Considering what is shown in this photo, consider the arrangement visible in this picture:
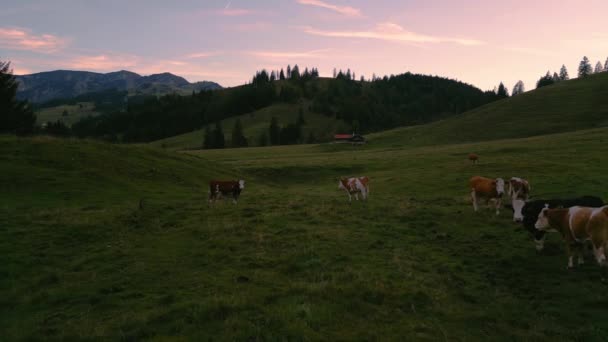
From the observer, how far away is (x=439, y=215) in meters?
19.8

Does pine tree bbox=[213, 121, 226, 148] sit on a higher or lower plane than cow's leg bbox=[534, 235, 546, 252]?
higher

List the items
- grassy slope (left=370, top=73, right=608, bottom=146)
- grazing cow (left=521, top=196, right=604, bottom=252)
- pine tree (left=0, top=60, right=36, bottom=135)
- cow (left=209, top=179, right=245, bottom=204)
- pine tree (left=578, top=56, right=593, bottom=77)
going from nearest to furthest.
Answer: grazing cow (left=521, top=196, right=604, bottom=252), cow (left=209, top=179, right=245, bottom=204), pine tree (left=0, top=60, right=36, bottom=135), grassy slope (left=370, top=73, right=608, bottom=146), pine tree (left=578, top=56, right=593, bottom=77)

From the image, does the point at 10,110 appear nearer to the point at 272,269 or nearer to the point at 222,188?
the point at 222,188

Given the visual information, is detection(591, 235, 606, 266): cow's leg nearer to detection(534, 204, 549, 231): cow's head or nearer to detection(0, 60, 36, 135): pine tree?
detection(534, 204, 549, 231): cow's head

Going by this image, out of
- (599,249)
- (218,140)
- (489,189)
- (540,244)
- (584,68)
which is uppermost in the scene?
(584,68)

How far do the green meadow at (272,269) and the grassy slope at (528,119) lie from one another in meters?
58.8

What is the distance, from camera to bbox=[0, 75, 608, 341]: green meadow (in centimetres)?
836

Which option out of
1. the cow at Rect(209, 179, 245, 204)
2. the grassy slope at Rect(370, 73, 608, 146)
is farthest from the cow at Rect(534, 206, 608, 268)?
the grassy slope at Rect(370, 73, 608, 146)

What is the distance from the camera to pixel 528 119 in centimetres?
9056

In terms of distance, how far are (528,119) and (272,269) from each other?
314 ft

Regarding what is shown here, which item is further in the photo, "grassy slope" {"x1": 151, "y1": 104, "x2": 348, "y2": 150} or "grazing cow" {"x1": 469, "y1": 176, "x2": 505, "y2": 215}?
"grassy slope" {"x1": 151, "y1": 104, "x2": 348, "y2": 150}

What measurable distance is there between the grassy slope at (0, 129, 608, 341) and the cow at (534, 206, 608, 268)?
60cm

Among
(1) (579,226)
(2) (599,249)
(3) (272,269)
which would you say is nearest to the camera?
(2) (599,249)

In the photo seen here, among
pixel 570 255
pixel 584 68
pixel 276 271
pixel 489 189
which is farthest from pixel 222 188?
pixel 584 68
